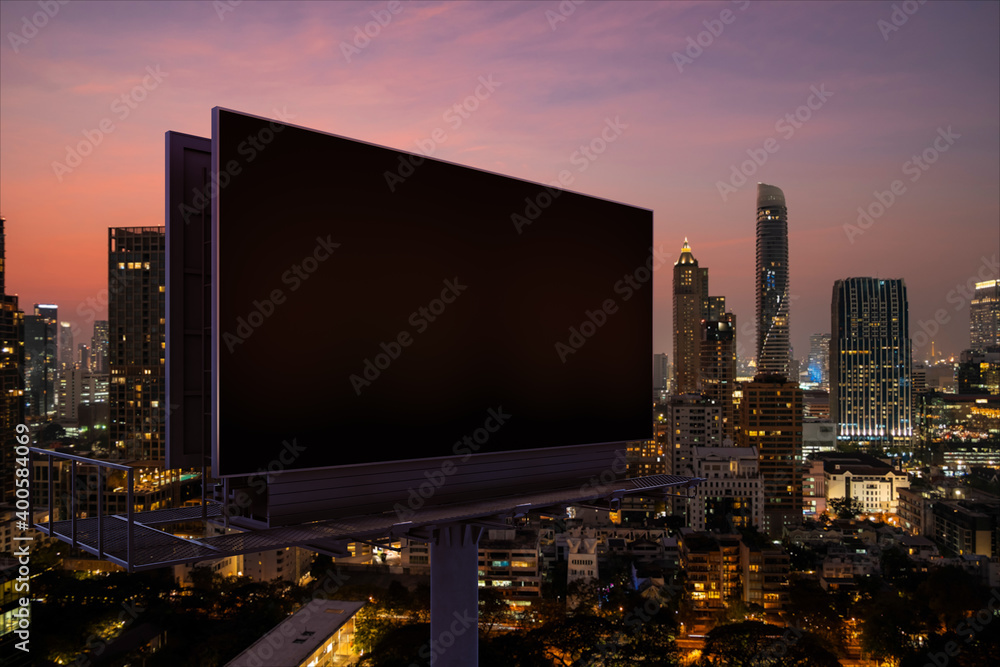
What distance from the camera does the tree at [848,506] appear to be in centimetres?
6178

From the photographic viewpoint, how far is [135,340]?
45375 mm

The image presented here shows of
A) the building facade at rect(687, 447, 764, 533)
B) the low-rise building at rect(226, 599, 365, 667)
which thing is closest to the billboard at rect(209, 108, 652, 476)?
the low-rise building at rect(226, 599, 365, 667)

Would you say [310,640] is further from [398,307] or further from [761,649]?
[398,307]

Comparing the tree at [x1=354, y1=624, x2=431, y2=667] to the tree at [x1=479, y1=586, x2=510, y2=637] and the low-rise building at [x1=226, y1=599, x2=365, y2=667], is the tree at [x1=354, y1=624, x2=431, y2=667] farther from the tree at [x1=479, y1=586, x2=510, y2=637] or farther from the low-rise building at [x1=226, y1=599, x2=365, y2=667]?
the tree at [x1=479, y1=586, x2=510, y2=637]

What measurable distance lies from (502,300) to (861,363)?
126100mm

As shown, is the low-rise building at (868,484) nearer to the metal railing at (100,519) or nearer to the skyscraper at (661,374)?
the skyscraper at (661,374)

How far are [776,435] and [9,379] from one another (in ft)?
189

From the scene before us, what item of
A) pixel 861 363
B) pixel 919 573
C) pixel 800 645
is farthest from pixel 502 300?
pixel 861 363

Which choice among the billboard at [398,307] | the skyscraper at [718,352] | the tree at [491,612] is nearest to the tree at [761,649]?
the tree at [491,612]

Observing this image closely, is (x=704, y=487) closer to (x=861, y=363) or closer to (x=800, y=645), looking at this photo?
(x=800, y=645)

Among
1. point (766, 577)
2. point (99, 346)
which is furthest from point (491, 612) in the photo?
point (99, 346)

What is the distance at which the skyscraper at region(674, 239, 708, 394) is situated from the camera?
5497 inches

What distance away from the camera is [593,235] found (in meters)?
7.01

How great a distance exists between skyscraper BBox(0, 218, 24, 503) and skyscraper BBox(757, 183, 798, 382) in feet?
444
